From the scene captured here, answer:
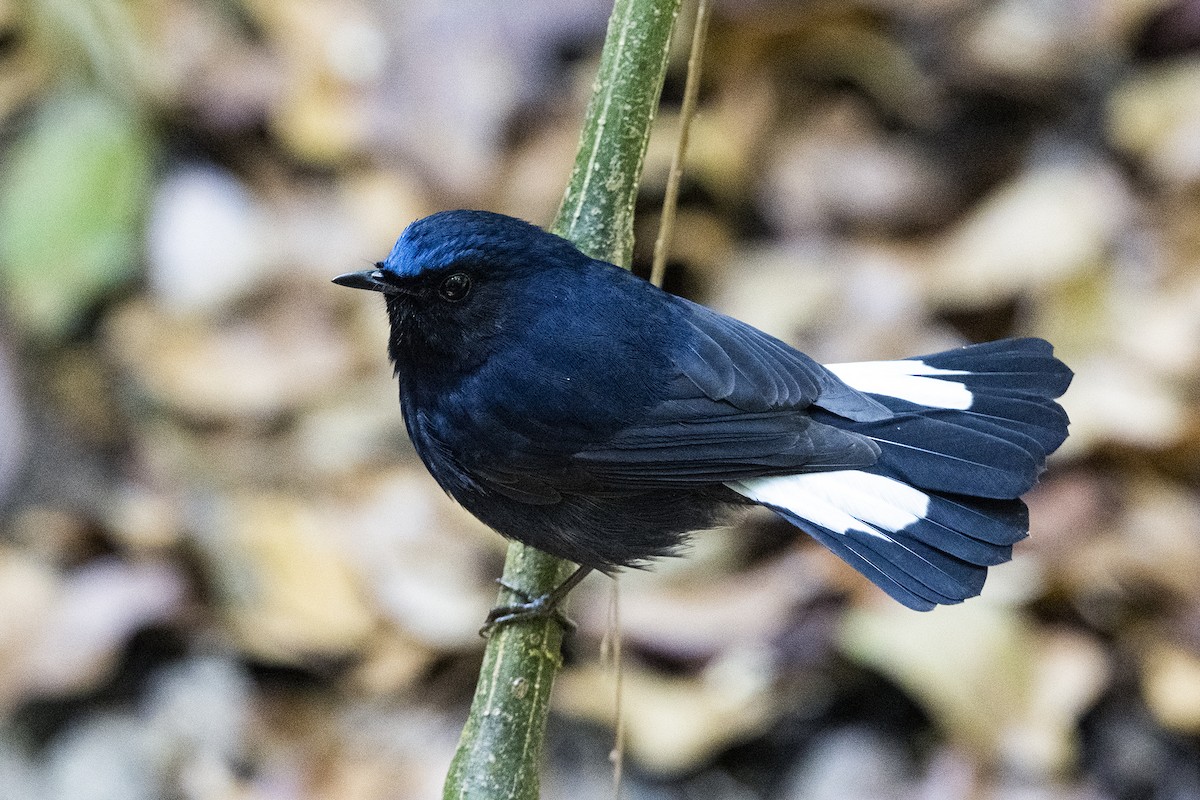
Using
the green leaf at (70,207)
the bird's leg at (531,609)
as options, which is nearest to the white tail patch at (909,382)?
the bird's leg at (531,609)

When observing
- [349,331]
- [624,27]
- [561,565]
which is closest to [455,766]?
[561,565]

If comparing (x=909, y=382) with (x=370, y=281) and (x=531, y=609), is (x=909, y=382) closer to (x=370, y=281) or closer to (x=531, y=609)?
(x=531, y=609)

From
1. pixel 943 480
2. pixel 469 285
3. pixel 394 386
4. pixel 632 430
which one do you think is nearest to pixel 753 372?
pixel 632 430

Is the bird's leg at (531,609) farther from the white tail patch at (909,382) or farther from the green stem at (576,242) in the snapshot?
the white tail patch at (909,382)

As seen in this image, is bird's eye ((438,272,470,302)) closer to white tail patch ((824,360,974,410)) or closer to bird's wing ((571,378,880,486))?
bird's wing ((571,378,880,486))

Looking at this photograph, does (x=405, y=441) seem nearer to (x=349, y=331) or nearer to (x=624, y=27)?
(x=349, y=331)
